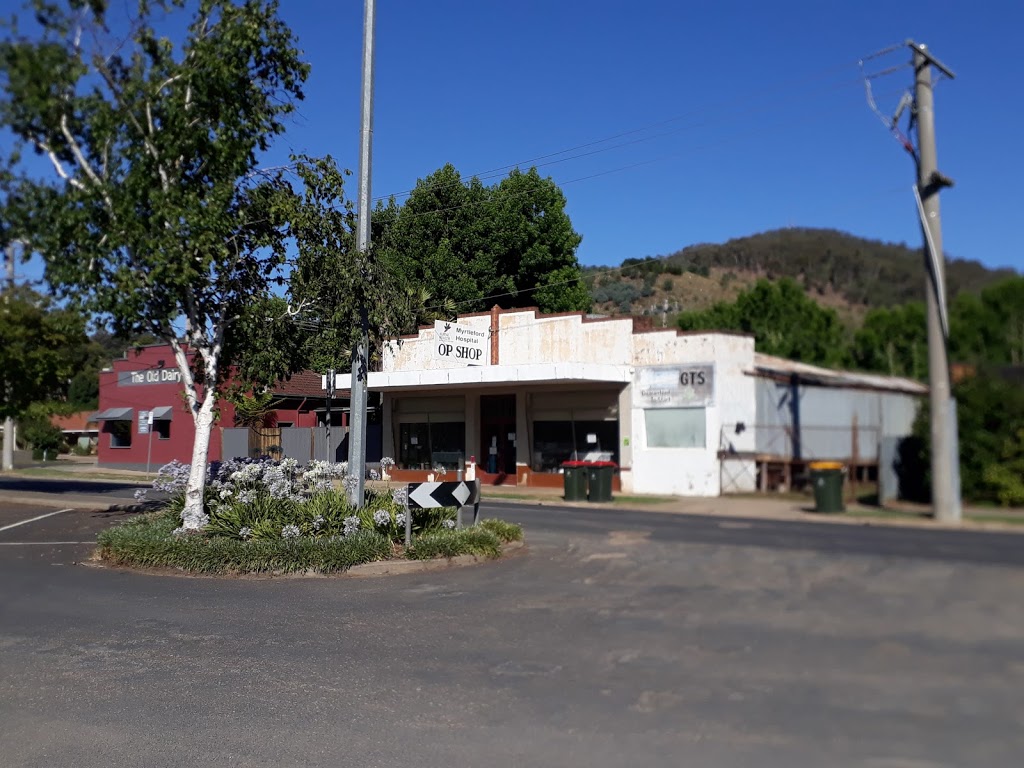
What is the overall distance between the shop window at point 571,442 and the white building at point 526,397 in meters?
0.04

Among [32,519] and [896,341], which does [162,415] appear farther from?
[896,341]

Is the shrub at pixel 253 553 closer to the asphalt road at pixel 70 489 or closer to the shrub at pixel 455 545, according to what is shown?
the shrub at pixel 455 545

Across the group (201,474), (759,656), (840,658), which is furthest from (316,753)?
(201,474)

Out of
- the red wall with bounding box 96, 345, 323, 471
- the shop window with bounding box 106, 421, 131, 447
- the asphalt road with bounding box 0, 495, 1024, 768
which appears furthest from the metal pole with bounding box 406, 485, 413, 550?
the shop window with bounding box 106, 421, 131, 447

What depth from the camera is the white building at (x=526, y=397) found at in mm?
27359

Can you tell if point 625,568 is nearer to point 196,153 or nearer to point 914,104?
point 914,104

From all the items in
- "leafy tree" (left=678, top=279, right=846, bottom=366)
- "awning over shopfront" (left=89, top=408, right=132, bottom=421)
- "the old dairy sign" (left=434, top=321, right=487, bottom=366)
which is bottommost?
"leafy tree" (left=678, top=279, right=846, bottom=366)

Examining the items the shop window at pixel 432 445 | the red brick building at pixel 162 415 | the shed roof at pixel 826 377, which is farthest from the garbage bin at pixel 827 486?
the red brick building at pixel 162 415

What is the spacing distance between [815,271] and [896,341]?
57cm

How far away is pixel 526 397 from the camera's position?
106 ft

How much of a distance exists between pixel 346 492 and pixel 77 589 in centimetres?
424

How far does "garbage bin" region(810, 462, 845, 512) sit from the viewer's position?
16.6ft

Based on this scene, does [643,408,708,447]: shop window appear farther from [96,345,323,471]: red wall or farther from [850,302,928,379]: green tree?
[96,345,323,471]: red wall

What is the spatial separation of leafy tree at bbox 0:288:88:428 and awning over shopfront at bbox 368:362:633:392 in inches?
412
